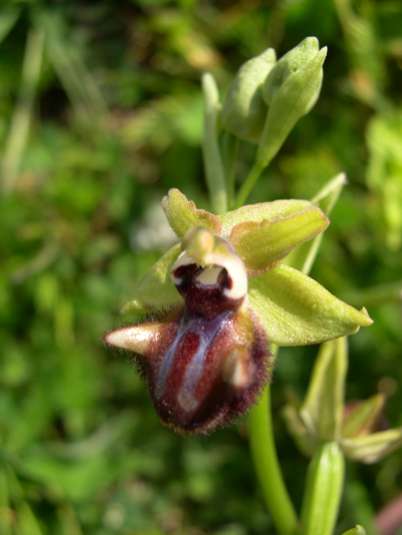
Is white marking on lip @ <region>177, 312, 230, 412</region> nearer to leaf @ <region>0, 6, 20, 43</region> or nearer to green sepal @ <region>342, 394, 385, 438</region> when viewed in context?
green sepal @ <region>342, 394, 385, 438</region>

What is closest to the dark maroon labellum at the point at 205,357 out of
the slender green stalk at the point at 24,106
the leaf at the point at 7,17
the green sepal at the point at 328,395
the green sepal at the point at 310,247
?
the green sepal at the point at 310,247

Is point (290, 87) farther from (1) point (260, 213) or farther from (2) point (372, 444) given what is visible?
(2) point (372, 444)

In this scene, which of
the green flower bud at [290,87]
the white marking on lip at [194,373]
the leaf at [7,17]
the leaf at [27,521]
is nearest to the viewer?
the white marking on lip at [194,373]

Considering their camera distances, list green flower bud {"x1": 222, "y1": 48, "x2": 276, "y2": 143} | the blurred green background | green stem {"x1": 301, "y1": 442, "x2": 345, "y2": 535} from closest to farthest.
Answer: green flower bud {"x1": 222, "y1": 48, "x2": 276, "y2": 143} < green stem {"x1": 301, "y1": 442, "x2": 345, "y2": 535} < the blurred green background

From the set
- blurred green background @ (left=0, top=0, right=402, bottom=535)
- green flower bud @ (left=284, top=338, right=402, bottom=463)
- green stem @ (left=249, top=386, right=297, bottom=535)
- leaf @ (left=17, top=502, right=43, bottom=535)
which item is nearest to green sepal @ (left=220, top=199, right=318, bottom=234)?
green stem @ (left=249, top=386, right=297, bottom=535)

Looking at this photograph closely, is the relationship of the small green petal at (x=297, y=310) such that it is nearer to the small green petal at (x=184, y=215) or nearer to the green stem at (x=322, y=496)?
the small green petal at (x=184, y=215)

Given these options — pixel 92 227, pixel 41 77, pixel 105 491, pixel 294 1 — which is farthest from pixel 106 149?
pixel 105 491
